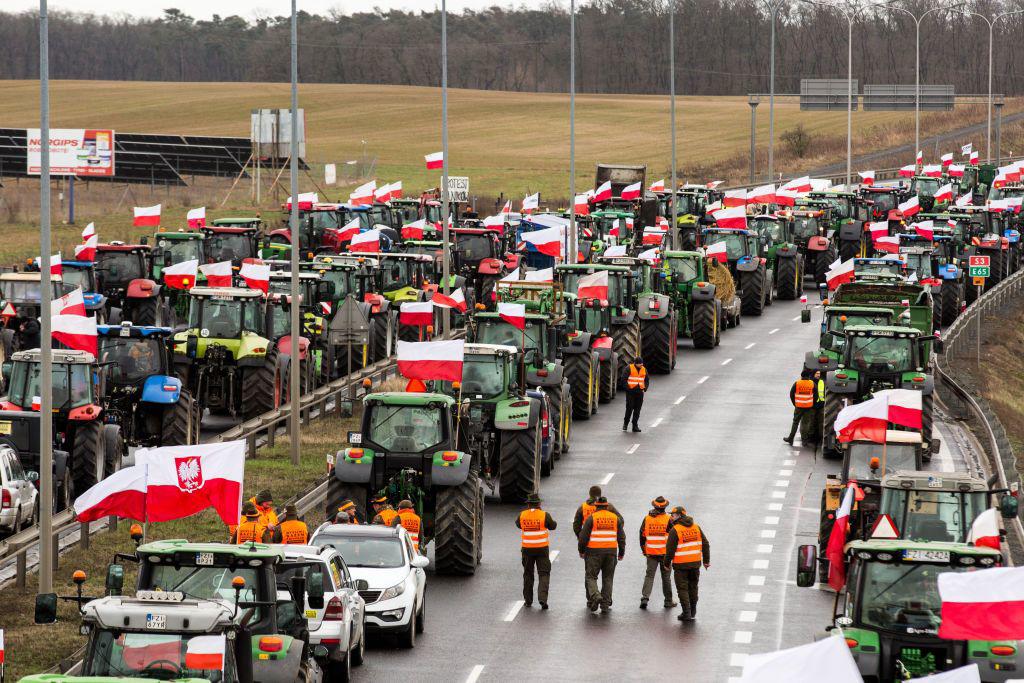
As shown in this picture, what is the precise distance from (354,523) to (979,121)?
111m

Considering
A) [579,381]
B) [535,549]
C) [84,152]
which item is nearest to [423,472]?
[535,549]

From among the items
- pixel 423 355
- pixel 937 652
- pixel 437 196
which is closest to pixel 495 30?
pixel 437 196

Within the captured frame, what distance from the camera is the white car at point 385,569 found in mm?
20219

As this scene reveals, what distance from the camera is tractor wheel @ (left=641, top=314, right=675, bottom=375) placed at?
41.6 m

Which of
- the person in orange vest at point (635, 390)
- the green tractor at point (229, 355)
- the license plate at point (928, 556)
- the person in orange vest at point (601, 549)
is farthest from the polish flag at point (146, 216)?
the license plate at point (928, 556)

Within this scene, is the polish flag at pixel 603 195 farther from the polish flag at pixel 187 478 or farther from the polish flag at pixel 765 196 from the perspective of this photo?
the polish flag at pixel 187 478

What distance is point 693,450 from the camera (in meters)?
33.6

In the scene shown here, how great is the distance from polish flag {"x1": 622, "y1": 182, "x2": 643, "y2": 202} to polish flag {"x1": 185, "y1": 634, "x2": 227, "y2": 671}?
52709 millimetres

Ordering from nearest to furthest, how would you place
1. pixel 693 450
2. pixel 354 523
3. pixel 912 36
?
pixel 354 523 → pixel 693 450 → pixel 912 36

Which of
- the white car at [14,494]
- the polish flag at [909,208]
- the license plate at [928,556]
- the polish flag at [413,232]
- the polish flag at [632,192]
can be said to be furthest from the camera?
the polish flag at [632,192]

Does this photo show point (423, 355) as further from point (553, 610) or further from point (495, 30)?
point (495, 30)

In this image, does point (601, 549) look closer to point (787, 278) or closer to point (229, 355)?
point (229, 355)

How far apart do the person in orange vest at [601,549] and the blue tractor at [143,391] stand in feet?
32.4

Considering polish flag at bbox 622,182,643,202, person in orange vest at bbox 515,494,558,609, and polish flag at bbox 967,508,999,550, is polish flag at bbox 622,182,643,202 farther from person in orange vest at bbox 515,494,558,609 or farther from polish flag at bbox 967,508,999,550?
polish flag at bbox 967,508,999,550
